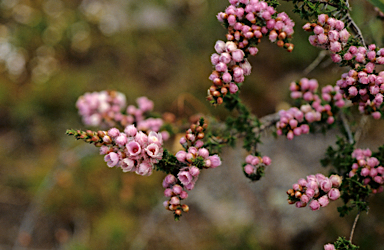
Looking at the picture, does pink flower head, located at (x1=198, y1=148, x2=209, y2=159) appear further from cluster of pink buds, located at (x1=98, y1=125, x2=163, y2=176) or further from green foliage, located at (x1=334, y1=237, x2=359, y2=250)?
green foliage, located at (x1=334, y1=237, x2=359, y2=250)

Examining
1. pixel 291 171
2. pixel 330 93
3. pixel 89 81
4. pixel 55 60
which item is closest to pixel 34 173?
pixel 89 81

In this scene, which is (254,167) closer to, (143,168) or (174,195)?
(174,195)

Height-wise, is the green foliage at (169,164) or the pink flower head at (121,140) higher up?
the pink flower head at (121,140)

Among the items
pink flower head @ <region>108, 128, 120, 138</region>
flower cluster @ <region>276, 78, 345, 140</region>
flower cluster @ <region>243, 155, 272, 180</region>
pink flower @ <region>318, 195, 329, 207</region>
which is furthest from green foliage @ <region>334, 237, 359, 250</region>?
pink flower head @ <region>108, 128, 120, 138</region>

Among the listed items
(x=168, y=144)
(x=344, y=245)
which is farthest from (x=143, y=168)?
(x=168, y=144)

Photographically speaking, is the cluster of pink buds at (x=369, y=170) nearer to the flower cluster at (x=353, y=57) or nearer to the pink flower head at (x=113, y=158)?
the flower cluster at (x=353, y=57)

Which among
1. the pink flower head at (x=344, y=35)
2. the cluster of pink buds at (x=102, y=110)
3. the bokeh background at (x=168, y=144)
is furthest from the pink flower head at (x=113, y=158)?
the bokeh background at (x=168, y=144)
